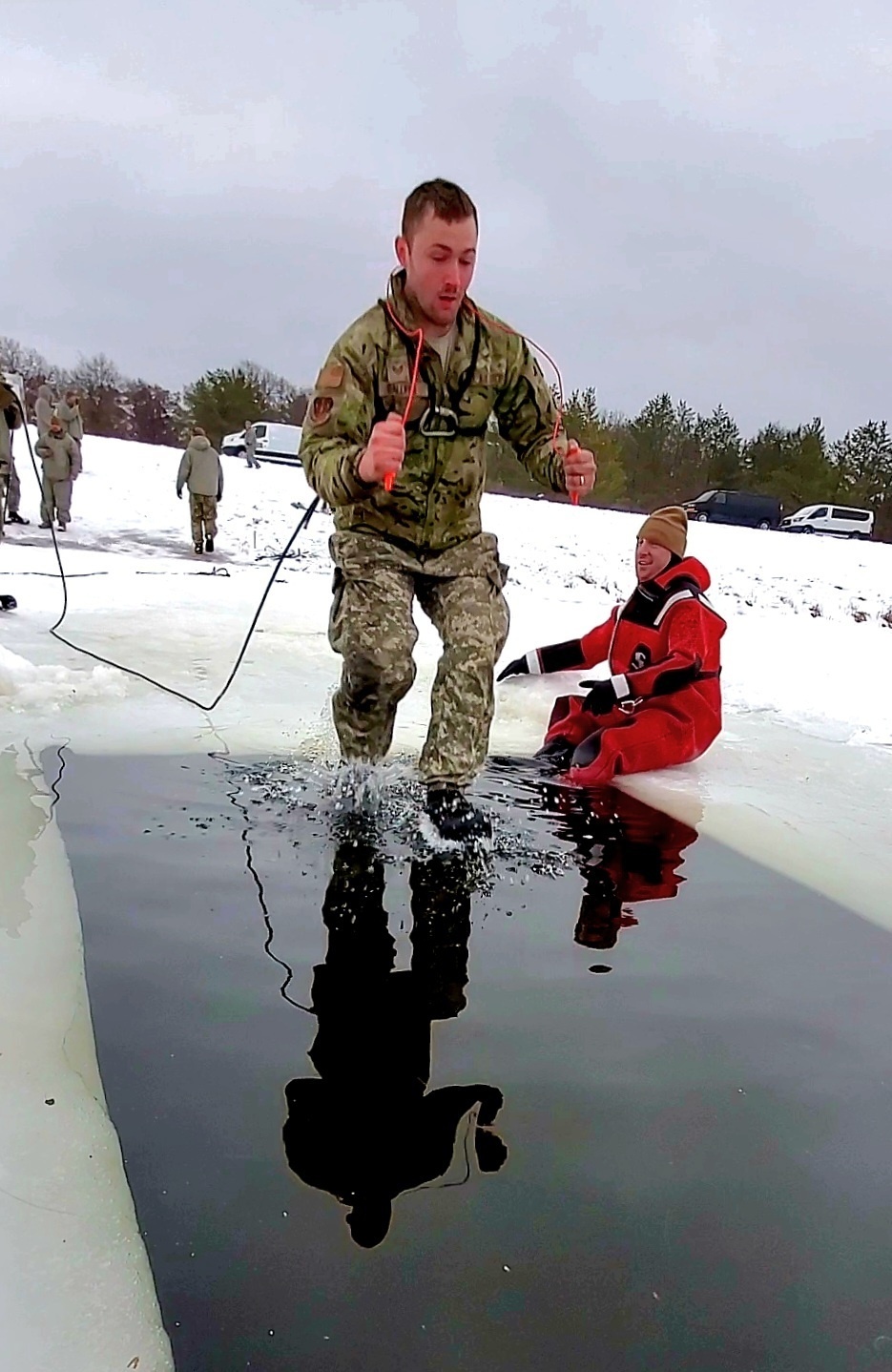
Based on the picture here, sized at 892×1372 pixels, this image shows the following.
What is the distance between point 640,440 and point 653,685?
45.7 meters

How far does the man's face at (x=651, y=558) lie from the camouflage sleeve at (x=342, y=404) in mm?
1831

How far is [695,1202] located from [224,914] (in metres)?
1.37

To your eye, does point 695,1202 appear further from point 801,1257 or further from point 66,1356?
point 66,1356

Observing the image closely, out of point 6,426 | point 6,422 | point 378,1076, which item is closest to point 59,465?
point 6,426

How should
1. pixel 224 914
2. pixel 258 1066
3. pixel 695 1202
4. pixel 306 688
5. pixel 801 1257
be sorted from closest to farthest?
pixel 801 1257 < pixel 695 1202 < pixel 258 1066 < pixel 224 914 < pixel 306 688

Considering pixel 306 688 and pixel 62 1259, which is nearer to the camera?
pixel 62 1259

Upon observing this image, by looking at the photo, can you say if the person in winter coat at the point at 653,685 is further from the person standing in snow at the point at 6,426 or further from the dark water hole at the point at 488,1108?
the person standing in snow at the point at 6,426

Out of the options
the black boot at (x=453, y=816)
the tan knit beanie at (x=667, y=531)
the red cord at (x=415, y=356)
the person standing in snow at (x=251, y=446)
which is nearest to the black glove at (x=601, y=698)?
the tan knit beanie at (x=667, y=531)

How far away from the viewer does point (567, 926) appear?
9.10 ft

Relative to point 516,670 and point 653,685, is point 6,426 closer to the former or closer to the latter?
point 516,670

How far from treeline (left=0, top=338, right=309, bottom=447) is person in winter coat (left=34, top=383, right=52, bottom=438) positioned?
23810mm

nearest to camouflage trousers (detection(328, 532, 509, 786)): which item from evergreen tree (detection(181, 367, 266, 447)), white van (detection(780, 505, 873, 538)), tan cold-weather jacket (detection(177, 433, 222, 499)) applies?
tan cold-weather jacket (detection(177, 433, 222, 499))

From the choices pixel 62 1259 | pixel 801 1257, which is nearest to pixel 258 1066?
pixel 62 1259

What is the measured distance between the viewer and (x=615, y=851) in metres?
3.51
